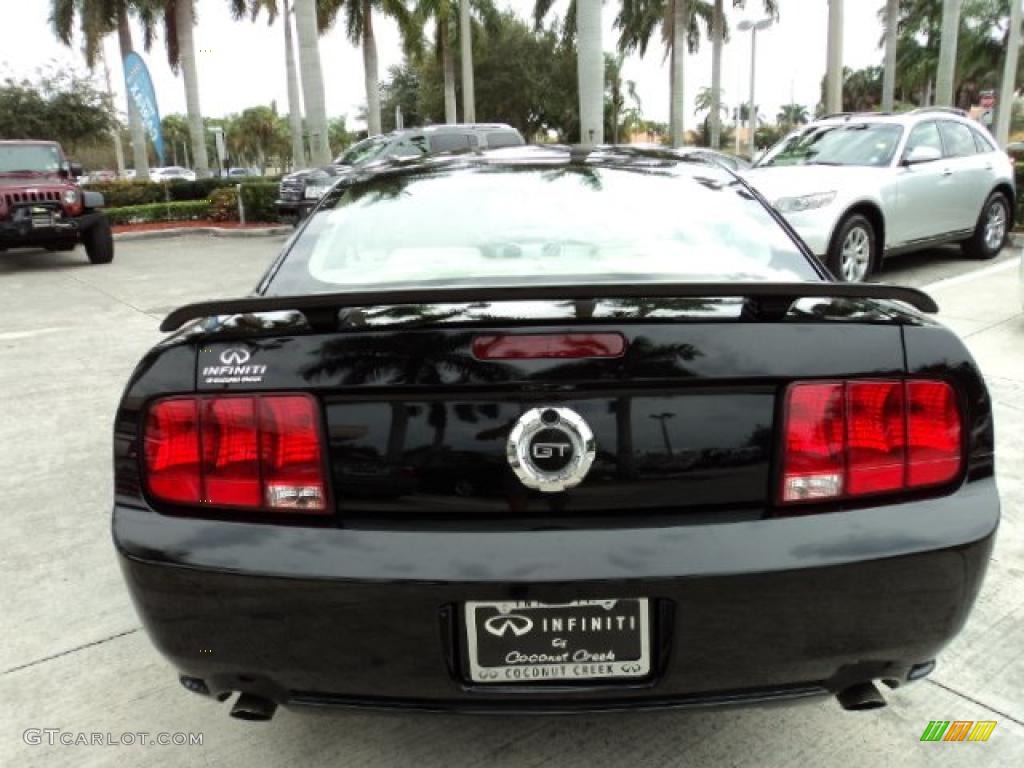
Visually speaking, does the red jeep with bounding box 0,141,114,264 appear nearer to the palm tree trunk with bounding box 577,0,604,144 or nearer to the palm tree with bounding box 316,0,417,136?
the palm tree trunk with bounding box 577,0,604,144

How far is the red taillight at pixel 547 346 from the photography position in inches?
65.4

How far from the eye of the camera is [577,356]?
5.44 feet

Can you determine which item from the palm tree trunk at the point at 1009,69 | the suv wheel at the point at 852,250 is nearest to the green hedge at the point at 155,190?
the suv wheel at the point at 852,250

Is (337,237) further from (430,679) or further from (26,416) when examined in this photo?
(26,416)

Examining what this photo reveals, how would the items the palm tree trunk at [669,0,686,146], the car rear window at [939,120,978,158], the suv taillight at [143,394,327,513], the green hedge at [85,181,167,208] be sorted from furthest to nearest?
the palm tree trunk at [669,0,686,146], the green hedge at [85,181,167,208], the car rear window at [939,120,978,158], the suv taillight at [143,394,327,513]

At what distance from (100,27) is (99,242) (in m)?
15.4

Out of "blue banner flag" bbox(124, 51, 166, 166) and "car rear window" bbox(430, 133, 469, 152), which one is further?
"blue banner flag" bbox(124, 51, 166, 166)

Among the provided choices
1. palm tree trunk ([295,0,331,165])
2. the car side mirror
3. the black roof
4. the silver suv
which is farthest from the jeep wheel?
the black roof

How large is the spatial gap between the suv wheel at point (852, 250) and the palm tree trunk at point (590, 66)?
6.05 metres

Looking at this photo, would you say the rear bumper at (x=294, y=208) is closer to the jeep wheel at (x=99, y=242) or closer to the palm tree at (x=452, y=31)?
the jeep wheel at (x=99, y=242)

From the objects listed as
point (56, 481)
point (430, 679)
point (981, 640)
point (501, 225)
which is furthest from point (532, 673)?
point (56, 481)

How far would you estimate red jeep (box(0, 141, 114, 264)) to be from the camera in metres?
11.5

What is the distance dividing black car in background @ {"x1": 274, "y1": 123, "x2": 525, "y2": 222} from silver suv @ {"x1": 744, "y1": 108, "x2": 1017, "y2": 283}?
6.96m

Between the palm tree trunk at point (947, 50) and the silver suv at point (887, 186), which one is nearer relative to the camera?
the silver suv at point (887, 186)
